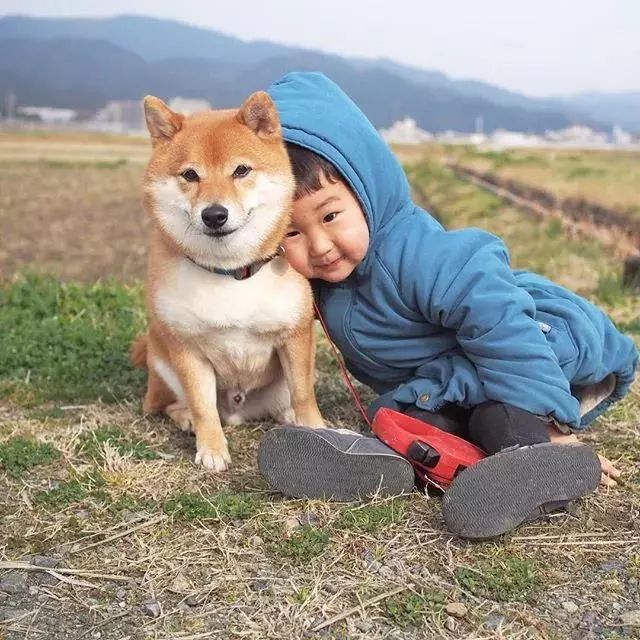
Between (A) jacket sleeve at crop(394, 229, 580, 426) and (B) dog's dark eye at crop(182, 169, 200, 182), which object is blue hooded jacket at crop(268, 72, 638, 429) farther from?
(B) dog's dark eye at crop(182, 169, 200, 182)

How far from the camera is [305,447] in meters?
2.88

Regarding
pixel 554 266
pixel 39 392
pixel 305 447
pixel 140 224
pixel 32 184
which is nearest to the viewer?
pixel 305 447

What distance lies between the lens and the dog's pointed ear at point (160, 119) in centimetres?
328

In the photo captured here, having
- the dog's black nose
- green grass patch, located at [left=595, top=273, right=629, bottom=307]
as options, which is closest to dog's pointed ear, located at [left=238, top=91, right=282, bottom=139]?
the dog's black nose

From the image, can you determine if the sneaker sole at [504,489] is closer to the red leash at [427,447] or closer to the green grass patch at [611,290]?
the red leash at [427,447]

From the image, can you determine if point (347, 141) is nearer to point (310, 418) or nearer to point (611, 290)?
point (310, 418)

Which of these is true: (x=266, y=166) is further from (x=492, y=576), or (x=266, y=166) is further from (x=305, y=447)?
(x=492, y=576)

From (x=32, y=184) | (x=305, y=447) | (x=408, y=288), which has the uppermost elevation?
(x=408, y=288)

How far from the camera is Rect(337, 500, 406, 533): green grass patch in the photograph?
274 centimetres

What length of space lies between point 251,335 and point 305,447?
710 mm

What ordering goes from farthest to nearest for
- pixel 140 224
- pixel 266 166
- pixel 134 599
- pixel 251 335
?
pixel 140 224, pixel 251 335, pixel 266 166, pixel 134 599

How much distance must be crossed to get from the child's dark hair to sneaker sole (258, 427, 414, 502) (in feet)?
3.21

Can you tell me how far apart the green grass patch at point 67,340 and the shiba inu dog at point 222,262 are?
1081 millimetres

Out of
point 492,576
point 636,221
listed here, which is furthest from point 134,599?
point 636,221
